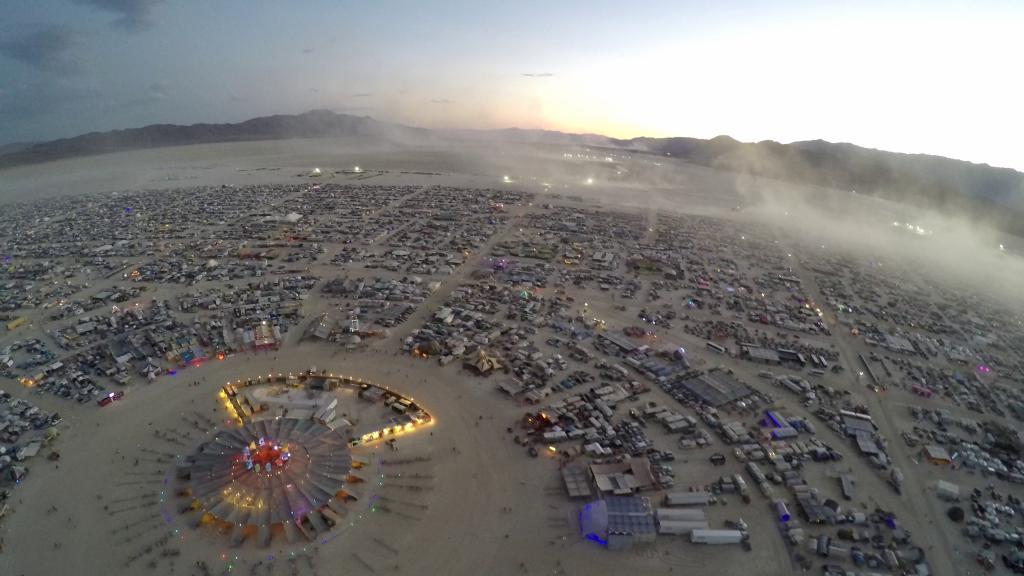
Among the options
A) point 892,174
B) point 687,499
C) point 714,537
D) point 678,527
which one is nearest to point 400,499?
point 678,527

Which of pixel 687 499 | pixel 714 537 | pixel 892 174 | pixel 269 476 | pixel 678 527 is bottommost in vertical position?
pixel 714 537

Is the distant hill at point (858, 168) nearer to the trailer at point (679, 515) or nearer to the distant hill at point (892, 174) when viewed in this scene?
the distant hill at point (892, 174)

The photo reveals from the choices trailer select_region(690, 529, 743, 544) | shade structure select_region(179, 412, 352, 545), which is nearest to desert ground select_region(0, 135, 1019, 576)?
trailer select_region(690, 529, 743, 544)

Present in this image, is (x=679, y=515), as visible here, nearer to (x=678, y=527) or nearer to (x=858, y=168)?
(x=678, y=527)

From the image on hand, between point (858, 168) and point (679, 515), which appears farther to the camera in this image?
point (858, 168)

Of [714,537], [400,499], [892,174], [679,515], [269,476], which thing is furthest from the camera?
[892,174]

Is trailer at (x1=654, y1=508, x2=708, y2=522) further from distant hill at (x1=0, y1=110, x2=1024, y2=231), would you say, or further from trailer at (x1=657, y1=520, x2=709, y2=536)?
distant hill at (x1=0, y1=110, x2=1024, y2=231)

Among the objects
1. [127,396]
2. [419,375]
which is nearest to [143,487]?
[127,396]

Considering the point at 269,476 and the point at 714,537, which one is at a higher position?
the point at 269,476

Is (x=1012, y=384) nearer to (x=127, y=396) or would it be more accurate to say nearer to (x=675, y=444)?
(x=675, y=444)
